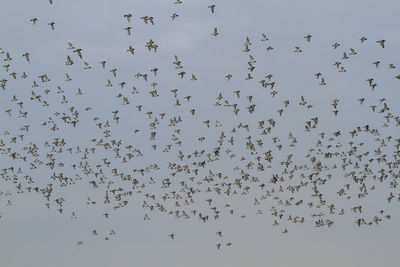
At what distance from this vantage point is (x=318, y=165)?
112 meters

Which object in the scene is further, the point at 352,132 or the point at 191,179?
the point at 191,179

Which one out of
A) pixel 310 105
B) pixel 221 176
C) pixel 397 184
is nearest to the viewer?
pixel 310 105

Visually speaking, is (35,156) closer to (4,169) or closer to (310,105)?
(4,169)

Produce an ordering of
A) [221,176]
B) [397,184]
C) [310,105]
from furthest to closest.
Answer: [221,176], [397,184], [310,105]

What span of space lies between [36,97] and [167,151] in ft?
67.4

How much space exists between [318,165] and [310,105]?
12.7 m

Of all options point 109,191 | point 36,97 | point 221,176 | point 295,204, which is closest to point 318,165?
point 295,204

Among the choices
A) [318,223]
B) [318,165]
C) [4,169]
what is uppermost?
[4,169]

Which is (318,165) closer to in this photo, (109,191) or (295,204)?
(295,204)

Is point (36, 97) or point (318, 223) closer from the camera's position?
point (36, 97)

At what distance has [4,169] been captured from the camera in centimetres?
11638

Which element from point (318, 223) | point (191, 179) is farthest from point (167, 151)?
point (318, 223)

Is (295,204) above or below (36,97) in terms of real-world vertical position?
below

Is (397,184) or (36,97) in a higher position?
(36,97)
